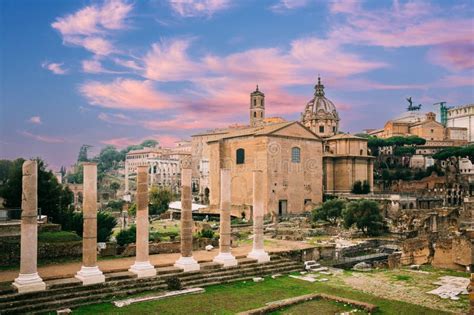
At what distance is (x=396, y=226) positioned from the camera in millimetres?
32938

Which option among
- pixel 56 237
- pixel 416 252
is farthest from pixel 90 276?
pixel 416 252

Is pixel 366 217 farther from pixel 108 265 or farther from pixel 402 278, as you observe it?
pixel 108 265

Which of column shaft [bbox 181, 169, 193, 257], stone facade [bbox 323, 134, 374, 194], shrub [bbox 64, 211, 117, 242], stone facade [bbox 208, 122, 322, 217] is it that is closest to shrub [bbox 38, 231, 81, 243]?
shrub [bbox 64, 211, 117, 242]

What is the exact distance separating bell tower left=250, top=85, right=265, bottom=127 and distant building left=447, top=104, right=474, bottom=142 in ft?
127

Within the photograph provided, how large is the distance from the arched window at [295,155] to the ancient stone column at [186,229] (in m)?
27.7

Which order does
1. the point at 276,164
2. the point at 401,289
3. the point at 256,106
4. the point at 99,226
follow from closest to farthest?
the point at 401,289 < the point at 99,226 < the point at 276,164 < the point at 256,106

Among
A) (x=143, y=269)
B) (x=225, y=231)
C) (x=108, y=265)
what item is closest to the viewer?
(x=143, y=269)

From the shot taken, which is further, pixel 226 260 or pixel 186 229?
pixel 226 260

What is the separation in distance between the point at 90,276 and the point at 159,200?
128 ft

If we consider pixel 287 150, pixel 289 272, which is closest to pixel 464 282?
pixel 289 272

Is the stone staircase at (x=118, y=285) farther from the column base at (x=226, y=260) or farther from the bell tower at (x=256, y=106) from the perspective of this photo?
the bell tower at (x=256, y=106)

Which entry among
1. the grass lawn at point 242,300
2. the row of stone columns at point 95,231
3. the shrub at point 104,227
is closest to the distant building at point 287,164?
the shrub at point 104,227

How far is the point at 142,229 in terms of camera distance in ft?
49.5

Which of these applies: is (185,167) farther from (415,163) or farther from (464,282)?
(415,163)
